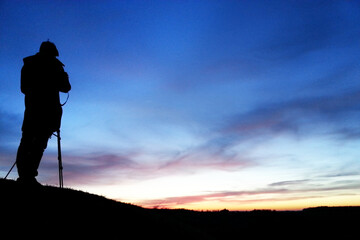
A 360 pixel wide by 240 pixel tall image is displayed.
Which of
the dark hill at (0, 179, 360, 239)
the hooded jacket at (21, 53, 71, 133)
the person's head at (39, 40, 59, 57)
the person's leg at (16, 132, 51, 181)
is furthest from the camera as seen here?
the person's head at (39, 40, 59, 57)

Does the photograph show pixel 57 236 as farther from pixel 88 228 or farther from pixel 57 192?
pixel 57 192

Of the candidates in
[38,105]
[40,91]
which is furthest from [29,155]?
[40,91]

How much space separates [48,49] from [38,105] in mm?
2189

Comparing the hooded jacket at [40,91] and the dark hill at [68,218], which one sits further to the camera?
the hooded jacket at [40,91]

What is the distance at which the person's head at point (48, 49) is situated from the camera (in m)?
9.96

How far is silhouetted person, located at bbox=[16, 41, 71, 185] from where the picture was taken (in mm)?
9250

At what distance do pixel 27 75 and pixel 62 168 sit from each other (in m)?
3.71

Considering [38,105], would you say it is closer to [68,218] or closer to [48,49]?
[48,49]

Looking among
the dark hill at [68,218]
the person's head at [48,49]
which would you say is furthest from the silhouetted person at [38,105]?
the dark hill at [68,218]

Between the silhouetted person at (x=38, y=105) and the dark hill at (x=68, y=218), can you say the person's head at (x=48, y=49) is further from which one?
the dark hill at (x=68, y=218)

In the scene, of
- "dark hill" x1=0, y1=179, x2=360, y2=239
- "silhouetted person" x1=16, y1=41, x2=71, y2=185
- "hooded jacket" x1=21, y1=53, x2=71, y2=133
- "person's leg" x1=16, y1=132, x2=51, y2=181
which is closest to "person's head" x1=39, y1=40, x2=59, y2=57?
"silhouetted person" x1=16, y1=41, x2=71, y2=185

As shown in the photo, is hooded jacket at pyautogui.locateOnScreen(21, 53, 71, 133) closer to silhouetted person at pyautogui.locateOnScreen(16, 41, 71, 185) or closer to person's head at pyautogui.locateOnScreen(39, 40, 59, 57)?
silhouetted person at pyautogui.locateOnScreen(16, 41, 71, 185)

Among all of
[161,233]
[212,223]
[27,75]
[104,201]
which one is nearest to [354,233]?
[212,223]

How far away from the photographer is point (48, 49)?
394 inches
